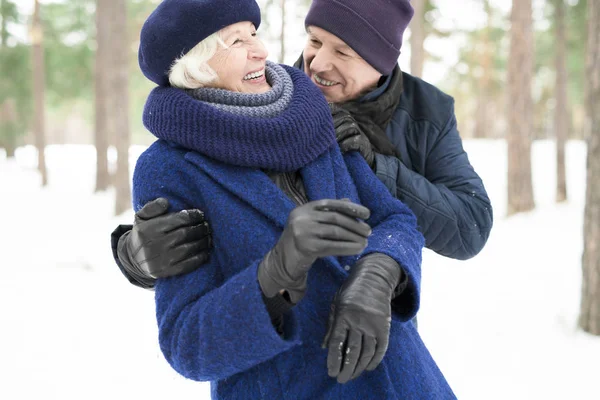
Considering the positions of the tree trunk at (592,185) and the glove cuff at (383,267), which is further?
the tree trunk at (592,185)

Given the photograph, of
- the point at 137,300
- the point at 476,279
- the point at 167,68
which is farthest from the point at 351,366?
the point at 476,279

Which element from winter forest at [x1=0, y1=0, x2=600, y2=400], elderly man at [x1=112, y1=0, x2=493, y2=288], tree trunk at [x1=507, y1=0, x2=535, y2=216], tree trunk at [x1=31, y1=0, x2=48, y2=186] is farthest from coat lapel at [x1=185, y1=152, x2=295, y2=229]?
tree trunk at [x1=31, y1=0, x2=48, y2=186]

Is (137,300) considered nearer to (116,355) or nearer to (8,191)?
(116,355)

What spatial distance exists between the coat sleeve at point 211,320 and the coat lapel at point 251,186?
3 cm

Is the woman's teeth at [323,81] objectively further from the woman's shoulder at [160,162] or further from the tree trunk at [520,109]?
the tree trunk at [520,109]

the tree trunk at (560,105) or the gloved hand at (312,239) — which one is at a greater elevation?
the gloved hand at (312,239)

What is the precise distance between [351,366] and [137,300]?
5.35 meters

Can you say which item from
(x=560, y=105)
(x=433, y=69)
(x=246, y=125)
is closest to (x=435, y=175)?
(x=246, y=125)

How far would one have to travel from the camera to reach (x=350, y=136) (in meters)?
1.68

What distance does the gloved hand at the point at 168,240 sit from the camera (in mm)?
1339

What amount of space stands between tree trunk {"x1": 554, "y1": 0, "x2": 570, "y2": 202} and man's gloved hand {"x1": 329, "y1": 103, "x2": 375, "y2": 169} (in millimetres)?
10233

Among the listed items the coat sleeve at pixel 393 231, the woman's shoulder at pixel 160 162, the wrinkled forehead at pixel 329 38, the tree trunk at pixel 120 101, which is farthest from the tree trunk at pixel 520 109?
the woman's shoulder at pixel 160 162

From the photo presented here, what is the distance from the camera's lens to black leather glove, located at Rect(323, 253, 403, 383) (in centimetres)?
124

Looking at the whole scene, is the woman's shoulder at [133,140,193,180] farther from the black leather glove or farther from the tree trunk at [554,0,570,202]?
the tree trunk at [554,0,570,202]
